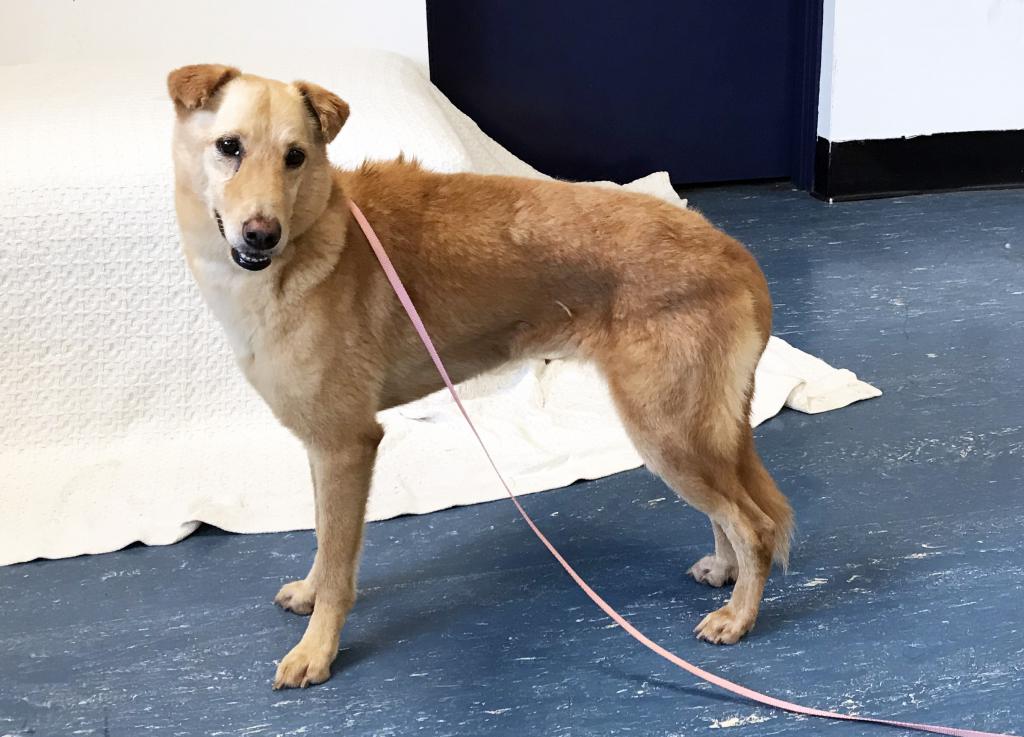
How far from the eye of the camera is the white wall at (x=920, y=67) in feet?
14.8

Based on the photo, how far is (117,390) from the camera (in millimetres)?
2689

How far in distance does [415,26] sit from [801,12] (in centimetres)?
181

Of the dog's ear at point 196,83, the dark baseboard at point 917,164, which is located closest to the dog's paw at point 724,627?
the dog's ear at point 196,83

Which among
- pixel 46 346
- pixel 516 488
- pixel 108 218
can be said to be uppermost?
pixel 108 218

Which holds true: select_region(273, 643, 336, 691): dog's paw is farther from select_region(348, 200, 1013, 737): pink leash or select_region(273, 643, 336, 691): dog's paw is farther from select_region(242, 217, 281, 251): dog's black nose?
select_region(242, 217, 281, 251): dog's black nose

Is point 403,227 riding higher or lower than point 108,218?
higher

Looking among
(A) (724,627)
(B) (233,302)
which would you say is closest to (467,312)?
(B) (233,302)

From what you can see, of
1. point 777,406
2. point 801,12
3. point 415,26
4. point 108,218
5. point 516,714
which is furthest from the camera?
point 801,12

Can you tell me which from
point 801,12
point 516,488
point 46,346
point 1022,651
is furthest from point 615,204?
point 801,12

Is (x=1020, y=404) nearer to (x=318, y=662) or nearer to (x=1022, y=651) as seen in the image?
(x=1022, y=651)

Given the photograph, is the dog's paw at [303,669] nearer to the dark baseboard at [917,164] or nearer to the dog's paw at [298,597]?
the dog's paw at [298,597]

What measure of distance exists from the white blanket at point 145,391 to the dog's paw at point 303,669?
59cm

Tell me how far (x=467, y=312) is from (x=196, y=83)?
0.60 m

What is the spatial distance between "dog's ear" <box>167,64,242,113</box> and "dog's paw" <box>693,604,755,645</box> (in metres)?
1.23
